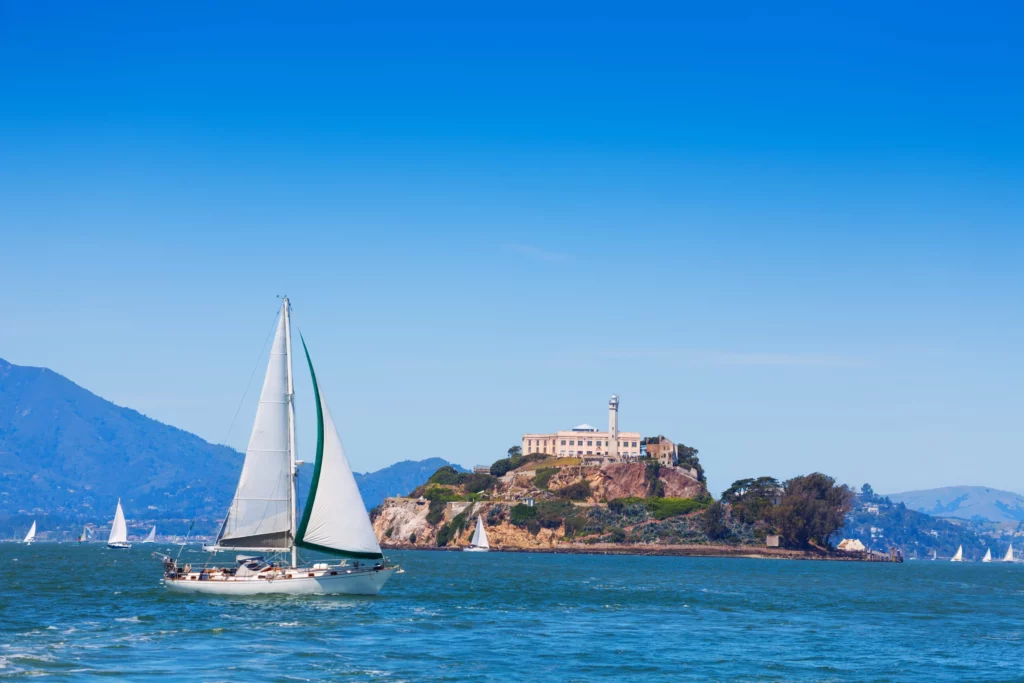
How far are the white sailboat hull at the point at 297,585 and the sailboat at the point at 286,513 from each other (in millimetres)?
53

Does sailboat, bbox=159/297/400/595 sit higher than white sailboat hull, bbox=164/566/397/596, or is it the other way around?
sailboat, bbox=159/297/400/595

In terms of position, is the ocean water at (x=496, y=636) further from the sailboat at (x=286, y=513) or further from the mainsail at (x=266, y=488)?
the mainsail at (x=266, y=488)

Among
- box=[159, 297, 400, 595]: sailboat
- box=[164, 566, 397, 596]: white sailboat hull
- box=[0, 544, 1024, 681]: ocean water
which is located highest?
box=[159, 297, 400, 595]: sailboat

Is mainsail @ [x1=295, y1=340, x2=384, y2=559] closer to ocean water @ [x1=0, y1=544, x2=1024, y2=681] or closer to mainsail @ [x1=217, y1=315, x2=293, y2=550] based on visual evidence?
mainsail @ [x1=217, y1=315, x2=293, y2=550]

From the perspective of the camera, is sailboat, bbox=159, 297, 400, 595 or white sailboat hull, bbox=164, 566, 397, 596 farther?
sailboat, bbox=159, 297, 400, 595

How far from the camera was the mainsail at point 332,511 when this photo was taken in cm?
6372

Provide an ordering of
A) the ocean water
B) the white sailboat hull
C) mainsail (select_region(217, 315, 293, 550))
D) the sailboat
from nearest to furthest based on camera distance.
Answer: the ocean water, the white sailboat hull, the sailboat, mainsail (select_region(217, 315, 293, 550))

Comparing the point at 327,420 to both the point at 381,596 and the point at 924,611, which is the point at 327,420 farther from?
Answer: the point at 924,611

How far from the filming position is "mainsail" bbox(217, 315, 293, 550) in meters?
64.6

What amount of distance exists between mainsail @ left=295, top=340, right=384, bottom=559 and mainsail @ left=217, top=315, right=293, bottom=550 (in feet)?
5.30

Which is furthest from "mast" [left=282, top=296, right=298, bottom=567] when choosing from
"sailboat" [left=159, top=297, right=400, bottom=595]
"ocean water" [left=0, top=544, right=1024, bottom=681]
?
"ocean water" [left=0, top=544, right=1024, bottom=681]

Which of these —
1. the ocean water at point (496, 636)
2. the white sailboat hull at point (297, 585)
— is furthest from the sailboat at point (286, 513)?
the ocean water at point (496, 636)

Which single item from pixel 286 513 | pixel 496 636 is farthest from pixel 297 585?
pixel 496 636

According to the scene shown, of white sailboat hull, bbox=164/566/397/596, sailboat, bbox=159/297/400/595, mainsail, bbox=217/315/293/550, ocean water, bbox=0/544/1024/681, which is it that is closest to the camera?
ocean water, bbox=0/544/1024/681
